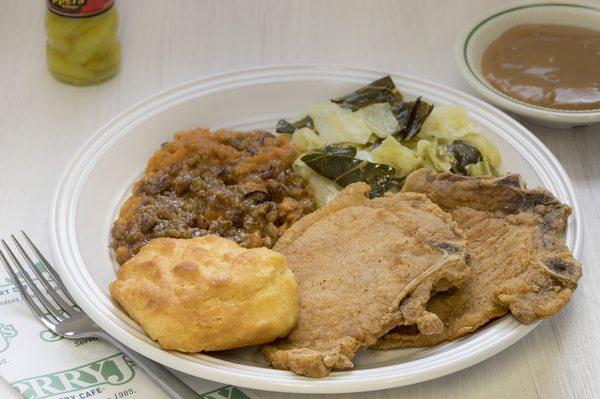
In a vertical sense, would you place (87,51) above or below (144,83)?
above

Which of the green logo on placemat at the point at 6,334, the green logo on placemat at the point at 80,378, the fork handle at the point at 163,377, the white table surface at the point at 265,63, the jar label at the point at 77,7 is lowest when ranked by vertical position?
the white table surface at the point at 265,63

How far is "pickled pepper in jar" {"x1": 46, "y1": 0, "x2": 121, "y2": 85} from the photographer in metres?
5.32

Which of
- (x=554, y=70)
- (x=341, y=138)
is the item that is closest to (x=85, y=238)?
(x=341, y=138)

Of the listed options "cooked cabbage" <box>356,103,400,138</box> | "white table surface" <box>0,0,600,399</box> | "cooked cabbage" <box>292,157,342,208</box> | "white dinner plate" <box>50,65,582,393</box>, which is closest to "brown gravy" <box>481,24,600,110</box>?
"white table surface" <box>0,0,600,399</box>

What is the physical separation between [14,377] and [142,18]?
11.7ft

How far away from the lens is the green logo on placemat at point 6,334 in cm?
390

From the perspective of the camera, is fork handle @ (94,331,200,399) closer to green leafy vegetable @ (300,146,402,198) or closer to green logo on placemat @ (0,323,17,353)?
green logo on placemat @ (0,323,17,353)

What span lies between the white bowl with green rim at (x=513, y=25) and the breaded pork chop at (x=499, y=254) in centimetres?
109

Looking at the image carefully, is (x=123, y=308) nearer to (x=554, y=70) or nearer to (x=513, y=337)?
(x=513, y=337)

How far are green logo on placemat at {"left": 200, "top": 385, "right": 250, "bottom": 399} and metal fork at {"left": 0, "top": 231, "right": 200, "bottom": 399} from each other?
0.12 meters

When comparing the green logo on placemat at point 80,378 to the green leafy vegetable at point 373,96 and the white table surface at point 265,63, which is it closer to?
the white table surface at point 265,63

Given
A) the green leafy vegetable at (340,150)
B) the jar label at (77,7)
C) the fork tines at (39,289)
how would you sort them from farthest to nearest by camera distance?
the jar label at (77,7) → the green leafy vegetable at (340,150) → the fork tines at (39,289)

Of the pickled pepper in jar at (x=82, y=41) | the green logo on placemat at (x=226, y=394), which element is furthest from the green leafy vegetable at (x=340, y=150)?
the pickled pepper in jar at (x=82, y=41)

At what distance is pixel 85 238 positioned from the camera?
14.1 ft
